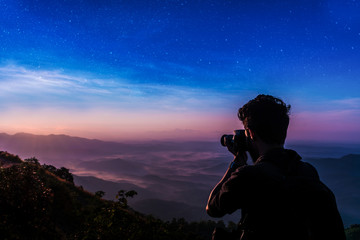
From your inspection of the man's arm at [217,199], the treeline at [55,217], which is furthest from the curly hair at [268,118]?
the treeline at [55,217]

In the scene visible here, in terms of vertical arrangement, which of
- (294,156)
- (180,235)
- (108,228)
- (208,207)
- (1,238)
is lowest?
(180,235)

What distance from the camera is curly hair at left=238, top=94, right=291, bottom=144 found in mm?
1935

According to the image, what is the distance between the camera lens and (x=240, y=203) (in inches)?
67.3

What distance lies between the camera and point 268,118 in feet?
6.44

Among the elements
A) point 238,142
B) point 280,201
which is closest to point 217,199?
point 280,201

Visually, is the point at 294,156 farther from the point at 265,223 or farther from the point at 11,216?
the point at 11,216

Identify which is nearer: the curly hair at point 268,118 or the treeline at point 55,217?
the curly hair at point 268,118

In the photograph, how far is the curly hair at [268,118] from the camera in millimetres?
1935

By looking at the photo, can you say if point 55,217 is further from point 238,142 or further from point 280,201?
point 280,201

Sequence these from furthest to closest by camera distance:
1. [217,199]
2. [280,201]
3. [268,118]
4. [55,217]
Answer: [55,217], [268,118], [217,199], [280,201]

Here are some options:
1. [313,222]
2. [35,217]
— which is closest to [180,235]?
[35,217]

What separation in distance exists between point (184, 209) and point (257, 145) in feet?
571

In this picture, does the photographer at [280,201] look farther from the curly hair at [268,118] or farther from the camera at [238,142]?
the camera at [238,142]

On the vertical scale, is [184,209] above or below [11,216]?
below
